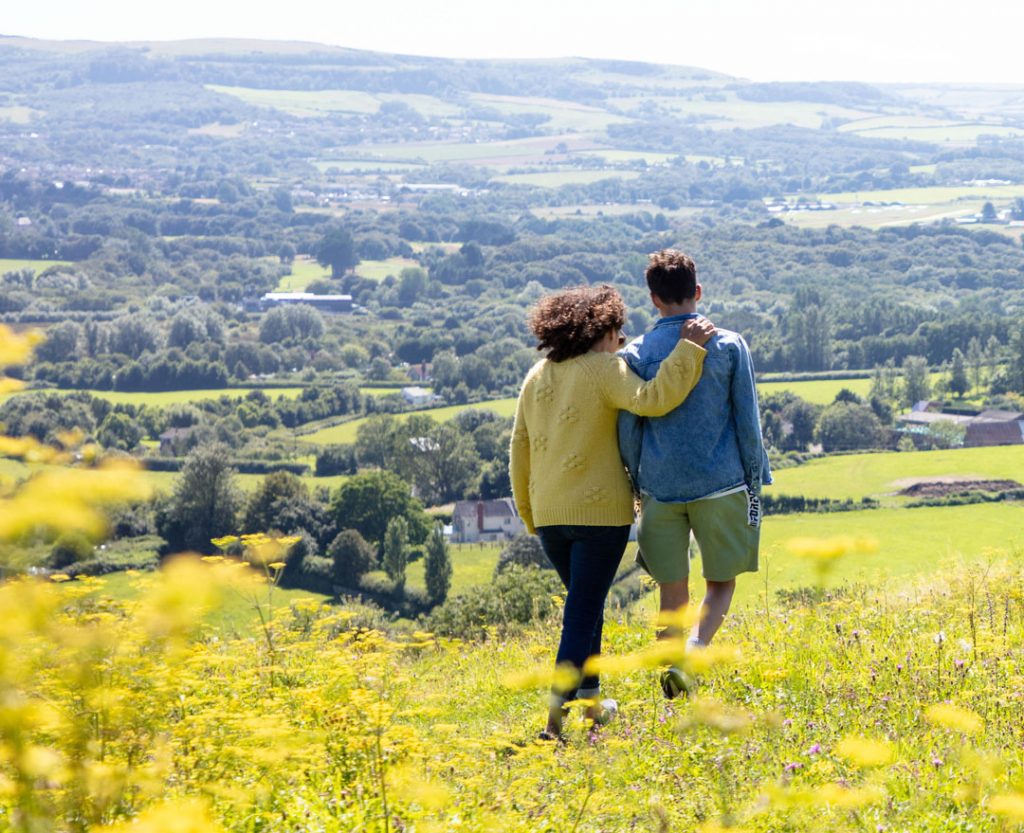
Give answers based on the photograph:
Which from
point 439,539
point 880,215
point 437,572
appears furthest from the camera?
point 880,215

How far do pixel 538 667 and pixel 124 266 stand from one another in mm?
154421

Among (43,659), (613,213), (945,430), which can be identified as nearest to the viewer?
(43,659)

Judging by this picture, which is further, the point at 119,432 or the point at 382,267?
the point at 382,267

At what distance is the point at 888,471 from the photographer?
2263 inches

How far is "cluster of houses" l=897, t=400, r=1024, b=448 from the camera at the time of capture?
215 ft

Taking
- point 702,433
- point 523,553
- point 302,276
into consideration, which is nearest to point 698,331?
point 702,433

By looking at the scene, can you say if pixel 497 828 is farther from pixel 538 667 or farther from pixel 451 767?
pixel 538 667

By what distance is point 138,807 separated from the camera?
3.15 metres

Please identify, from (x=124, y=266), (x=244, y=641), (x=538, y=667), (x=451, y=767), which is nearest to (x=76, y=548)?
(x=451, y=767)

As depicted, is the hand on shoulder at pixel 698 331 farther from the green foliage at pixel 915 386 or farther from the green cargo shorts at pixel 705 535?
the green foliage at pixel 915 386

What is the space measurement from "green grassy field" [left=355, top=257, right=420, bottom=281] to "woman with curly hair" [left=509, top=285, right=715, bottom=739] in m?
146

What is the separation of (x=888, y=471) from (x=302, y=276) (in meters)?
110

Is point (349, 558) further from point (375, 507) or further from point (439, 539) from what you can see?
point (375, 507)

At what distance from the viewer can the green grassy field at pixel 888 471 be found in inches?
2107
